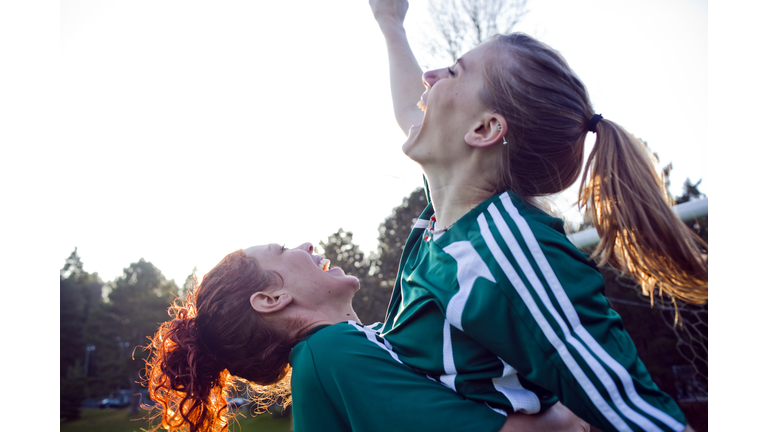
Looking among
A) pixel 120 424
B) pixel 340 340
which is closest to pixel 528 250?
pixel 340 340

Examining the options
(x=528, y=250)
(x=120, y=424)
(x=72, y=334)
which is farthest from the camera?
(x=72, y=334)

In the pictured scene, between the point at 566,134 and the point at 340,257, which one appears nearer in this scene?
the point at 566,134

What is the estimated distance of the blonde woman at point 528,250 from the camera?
3.35 feet

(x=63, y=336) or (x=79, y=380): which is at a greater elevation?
(x=63, y=336)

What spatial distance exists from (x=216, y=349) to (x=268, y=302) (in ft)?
1.21

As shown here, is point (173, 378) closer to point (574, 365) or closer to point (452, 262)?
point (452, 262)

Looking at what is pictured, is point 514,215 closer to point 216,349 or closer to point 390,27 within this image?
point 390,27

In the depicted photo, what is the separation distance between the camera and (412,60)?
7.48 ft

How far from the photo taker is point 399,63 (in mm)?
2266

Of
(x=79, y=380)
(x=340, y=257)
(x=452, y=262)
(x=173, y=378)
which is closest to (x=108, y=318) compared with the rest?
(x=79, y=380)

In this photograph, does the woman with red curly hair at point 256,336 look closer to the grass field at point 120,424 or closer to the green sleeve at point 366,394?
the green sleeve at point 366,394

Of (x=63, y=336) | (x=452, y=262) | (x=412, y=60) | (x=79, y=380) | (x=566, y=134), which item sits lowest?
(x=79, y=380)

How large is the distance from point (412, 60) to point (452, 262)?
140 centimetres
